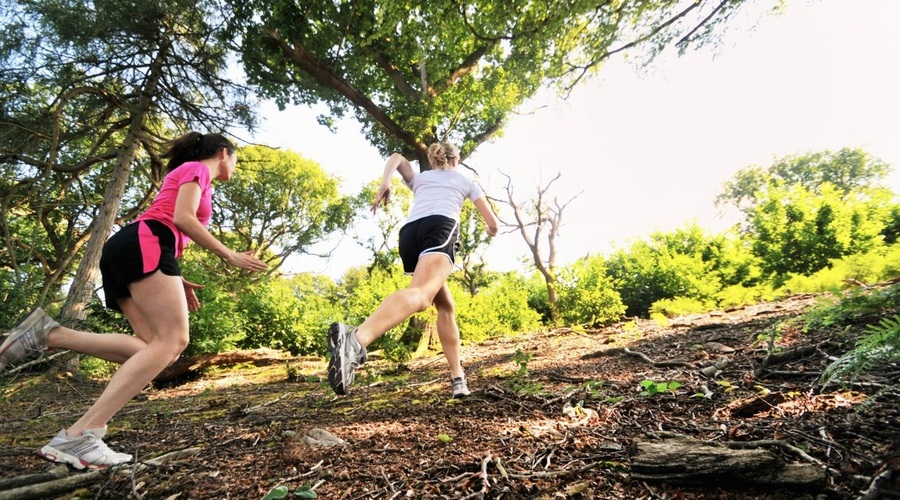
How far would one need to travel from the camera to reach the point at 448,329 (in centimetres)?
293

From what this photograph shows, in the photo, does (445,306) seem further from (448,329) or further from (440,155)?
(440,155)

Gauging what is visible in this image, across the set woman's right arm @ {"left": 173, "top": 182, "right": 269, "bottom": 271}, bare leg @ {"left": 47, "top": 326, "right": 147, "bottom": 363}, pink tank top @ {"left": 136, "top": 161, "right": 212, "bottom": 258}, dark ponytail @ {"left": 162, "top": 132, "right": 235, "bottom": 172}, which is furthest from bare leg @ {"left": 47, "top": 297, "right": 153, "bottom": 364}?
dark ponytail @ {"left": 162, "top": 132, "right": 235, "bottom": 172}

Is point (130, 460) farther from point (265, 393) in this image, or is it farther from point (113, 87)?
point (113, 87)

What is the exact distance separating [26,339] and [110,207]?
609 cm

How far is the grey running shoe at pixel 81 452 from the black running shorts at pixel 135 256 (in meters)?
0.65

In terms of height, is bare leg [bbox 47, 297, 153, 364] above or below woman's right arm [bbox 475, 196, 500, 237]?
below

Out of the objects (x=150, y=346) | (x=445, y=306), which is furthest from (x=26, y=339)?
(x=445, y=306)

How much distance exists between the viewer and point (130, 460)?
5.99 ft

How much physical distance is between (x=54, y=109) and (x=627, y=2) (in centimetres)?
918

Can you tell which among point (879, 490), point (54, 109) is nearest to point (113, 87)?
point (54, 109)

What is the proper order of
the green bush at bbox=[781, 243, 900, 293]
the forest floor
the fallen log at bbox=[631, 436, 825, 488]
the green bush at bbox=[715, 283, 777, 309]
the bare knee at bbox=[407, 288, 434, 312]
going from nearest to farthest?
the fallen log at bbox=[631, 436, 825, 488] → the forest floor → the bare knee at bbox=[407, 288, 434, 312] → the green bush at bbox=[781, 243, 900, 293] → the green bush at bbox=[715, 283, 777, 309]

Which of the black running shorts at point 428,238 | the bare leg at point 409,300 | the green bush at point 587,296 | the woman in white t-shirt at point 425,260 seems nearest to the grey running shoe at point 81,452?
the woman in white t-shirt at point 425,260

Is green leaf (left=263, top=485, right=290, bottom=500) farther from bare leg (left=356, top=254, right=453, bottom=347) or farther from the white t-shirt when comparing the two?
the white t-shirt

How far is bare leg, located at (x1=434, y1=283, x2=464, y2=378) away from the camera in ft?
9.30
